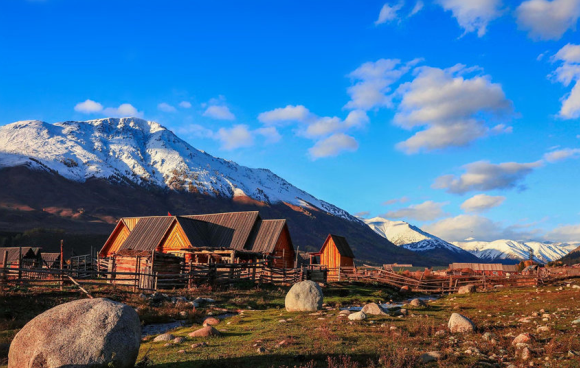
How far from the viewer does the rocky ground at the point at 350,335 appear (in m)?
9.84

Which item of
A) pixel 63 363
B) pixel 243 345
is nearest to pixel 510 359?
pixel 243 345

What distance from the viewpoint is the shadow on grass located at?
9516mm

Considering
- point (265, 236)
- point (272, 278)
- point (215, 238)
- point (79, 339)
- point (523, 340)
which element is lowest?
point (272, 278)

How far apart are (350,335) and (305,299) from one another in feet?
21.3

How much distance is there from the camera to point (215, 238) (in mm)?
43250

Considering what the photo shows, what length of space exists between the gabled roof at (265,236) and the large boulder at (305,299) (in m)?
20.3

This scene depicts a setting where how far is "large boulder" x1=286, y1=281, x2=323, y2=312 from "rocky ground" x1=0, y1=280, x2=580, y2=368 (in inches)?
22.0

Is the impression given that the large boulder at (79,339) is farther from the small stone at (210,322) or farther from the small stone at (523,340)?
the small stone at (523,340)

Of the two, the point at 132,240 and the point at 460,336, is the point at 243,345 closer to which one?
the point at 460,336

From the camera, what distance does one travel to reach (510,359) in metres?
9.99

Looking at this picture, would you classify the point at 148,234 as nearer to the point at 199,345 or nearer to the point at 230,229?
the point at 230,229

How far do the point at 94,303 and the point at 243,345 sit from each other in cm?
437

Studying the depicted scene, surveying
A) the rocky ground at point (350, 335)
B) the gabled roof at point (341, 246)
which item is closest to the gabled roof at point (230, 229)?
the gabled roof at point (341, 246)

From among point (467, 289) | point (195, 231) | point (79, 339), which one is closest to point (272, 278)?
point (195, 231)
